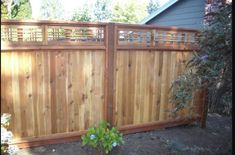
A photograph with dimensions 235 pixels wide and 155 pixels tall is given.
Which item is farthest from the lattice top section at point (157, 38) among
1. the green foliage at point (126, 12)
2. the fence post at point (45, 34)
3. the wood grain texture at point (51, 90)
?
the green foliage at point (126, 12)

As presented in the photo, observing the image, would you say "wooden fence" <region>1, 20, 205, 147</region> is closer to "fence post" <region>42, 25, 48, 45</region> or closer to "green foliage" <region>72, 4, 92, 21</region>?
"fence post" <region>42, 25, 48, 45</region>

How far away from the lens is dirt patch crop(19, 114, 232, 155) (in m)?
3.50

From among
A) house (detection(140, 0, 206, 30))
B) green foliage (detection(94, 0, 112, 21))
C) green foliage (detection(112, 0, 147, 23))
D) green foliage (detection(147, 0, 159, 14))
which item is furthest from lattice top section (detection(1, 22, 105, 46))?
green foliage (detection(147, 0, 159, 14))

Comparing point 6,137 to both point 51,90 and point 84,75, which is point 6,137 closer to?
point 51,90

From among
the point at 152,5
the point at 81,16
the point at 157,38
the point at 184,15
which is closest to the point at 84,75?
the point at 157,38

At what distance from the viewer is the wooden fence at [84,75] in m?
3.29

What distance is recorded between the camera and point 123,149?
3.63 metres

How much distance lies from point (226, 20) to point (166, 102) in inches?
76.4

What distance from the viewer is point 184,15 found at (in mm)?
7422

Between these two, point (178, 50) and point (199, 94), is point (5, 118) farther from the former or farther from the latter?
point (199, 94)

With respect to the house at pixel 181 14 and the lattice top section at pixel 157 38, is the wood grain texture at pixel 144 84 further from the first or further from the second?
the house at pixel 181 14

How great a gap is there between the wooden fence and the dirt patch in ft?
0.47

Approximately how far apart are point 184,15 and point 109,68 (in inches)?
180

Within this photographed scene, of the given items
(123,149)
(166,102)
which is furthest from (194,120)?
(123,149)
